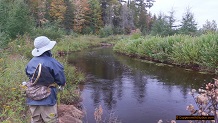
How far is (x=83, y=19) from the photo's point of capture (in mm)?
35438

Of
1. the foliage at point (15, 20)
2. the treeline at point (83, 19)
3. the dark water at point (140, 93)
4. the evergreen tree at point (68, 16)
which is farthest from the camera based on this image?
the evergreen tree at point (68, 16)

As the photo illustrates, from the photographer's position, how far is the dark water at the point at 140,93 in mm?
5834

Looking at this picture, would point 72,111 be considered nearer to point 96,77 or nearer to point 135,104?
point 135,104

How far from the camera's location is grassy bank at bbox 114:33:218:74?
10500mm

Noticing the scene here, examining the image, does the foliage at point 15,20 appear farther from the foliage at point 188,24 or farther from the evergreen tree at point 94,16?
the evergreen tree at point 94,16

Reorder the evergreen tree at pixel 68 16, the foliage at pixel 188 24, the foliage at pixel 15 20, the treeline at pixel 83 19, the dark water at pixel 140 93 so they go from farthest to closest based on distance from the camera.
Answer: the evergreen tree at pixel 68 16, the foliage at pixel 188 24, the treeline at pixel 83 19, the foliage at pixel 15 20, the dark water at pixel 140 93

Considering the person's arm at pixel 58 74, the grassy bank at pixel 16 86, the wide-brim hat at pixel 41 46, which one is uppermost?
the wide-brim hat at pixel 41 46

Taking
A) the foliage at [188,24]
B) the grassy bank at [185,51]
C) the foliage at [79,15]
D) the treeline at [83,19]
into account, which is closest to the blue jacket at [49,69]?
the grassy bank at [185,51]

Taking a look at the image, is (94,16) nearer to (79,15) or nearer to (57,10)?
(79,15)

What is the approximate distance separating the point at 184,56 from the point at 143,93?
523 cm

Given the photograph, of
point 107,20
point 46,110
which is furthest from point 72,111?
point 107,20

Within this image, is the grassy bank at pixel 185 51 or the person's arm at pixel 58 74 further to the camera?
the grassy bank at pixel 185 51

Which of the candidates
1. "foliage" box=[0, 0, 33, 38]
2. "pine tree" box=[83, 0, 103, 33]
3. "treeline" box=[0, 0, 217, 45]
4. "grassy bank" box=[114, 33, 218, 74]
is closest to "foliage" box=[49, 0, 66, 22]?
"treeline" box=[0, 0, 217, 45]

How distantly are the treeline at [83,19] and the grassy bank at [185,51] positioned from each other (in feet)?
26.1
